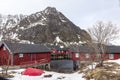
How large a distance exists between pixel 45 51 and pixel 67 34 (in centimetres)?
12145

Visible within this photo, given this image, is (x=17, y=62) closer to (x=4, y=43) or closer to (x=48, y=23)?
(x=4, y=43)

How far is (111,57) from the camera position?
228ft

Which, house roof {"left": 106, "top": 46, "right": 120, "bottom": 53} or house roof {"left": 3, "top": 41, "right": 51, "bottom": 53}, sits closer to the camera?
house roof {"left": 3, "top": 41, "right": 51, "bottom": 53}

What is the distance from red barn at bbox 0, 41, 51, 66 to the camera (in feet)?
165

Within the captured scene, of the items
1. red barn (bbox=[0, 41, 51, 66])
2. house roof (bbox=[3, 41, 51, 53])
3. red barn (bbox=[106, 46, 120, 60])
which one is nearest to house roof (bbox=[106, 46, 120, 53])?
red barn (bbox=[106, 46, 120, 60])

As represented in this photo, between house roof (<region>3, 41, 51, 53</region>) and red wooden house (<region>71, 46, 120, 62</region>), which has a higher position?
house roof (<region>3, 41, 51, 53</region>)

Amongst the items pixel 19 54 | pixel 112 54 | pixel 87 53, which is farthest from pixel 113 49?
pixel 19 54

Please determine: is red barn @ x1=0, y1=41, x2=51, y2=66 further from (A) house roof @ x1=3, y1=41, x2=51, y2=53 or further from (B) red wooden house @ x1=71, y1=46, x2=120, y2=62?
(B) red wooden house @ x1=71, y1=46, x2=120, y2=62

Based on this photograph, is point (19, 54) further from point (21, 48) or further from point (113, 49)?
point (113, 49)

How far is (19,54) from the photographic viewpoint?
172 ft

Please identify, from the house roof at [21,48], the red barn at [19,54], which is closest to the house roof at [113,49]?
the house roof at [21,48]

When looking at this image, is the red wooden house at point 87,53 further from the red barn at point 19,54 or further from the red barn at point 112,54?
the red barn at point 19,54

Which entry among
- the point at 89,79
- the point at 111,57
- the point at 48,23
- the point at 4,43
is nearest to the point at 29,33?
the point at 48,23

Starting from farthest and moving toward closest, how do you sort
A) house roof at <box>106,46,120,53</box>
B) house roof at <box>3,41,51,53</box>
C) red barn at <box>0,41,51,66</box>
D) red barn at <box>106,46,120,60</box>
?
house roof at <box>106,46,120,53</box>
red barn at <box>106,46,120,60</box>
house roof at <box>3,41,51,53</box>
red barn at <box>0,41,51,66</box>
